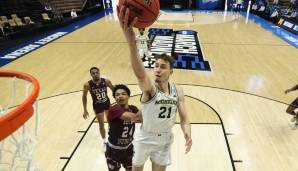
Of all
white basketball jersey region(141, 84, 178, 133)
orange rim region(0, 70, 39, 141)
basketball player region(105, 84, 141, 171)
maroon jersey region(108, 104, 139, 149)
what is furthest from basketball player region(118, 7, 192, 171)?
orange rim region(0, 70, 39, 141)

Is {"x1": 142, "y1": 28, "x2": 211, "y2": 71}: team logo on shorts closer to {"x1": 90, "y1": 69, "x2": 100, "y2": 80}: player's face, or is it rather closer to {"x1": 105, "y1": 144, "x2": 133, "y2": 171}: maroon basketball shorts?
{"x1": 90, "y1": 69, "x2": 100, "y2": 80}: player's face

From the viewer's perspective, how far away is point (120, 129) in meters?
3.35

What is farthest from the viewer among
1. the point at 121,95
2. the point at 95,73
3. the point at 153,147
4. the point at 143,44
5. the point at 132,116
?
the point at 143,44

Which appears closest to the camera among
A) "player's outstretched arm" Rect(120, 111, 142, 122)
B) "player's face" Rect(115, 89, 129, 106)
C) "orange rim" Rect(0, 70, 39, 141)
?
"orange rim" Rect(0, 70, 39, 141)

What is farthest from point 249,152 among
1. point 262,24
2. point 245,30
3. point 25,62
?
point 262,24

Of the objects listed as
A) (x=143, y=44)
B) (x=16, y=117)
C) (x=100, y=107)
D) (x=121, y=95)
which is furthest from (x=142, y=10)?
(x=143, y=44)

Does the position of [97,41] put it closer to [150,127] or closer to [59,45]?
[59,45]

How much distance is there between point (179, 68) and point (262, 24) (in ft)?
35.1

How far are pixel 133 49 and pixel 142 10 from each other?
0.38 metres

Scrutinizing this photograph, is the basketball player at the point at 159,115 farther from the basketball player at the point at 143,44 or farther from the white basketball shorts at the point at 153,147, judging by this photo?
the basketball player at the point at 143,44

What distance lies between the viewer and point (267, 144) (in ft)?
16.7

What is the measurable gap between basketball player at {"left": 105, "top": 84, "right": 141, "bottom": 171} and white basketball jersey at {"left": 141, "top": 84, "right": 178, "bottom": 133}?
35 centimetres

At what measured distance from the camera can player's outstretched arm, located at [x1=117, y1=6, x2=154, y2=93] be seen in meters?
2.00

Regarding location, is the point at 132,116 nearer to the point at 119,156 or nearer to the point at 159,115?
Result: the point at 159,115
